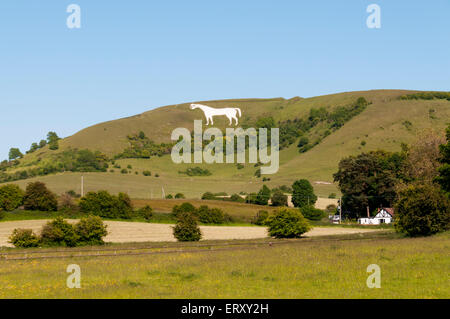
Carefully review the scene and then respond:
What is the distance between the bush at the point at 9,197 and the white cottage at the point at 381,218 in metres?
67.4

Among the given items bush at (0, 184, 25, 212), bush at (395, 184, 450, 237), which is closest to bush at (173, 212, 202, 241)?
bush at (395, 184, 450, 237)

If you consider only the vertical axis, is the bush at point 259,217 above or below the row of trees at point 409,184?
below

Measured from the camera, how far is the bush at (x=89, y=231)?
59250 millimetres

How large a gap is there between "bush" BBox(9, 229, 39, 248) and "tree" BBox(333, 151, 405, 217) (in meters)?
74.1

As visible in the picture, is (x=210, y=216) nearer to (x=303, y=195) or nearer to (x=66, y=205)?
(x=66, y=205)

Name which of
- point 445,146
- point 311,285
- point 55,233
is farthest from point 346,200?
point 311,285

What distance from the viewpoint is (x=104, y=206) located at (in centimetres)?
9050

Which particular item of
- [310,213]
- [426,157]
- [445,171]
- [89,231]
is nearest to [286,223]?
[445,171]

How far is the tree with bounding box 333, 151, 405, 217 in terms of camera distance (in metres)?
113

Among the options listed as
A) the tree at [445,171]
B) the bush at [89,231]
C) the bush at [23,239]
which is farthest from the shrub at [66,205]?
the tree at [445,171]

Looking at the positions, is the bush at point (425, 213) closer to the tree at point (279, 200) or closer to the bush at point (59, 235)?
the bush at point (59, 235)
